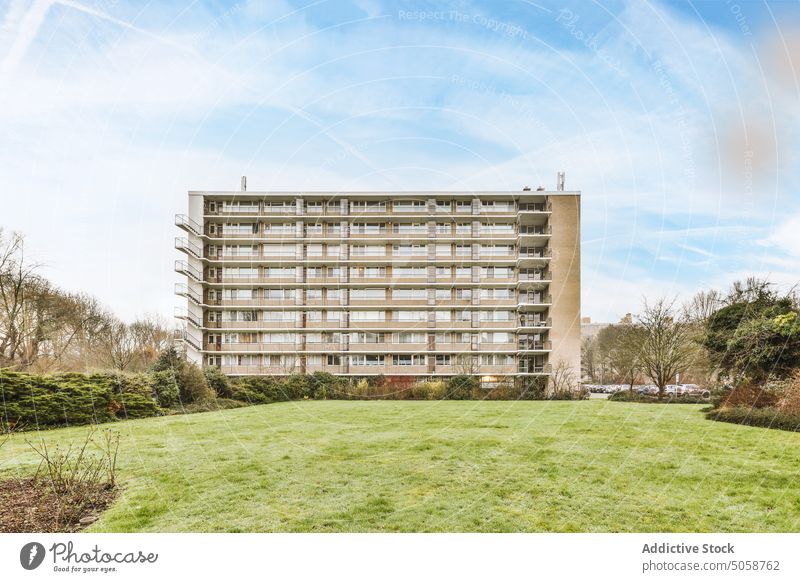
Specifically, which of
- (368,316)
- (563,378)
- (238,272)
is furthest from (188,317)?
(563,378)

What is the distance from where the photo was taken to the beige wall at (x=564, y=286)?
43.6ft

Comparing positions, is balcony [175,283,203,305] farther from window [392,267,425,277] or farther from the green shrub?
window [392,267,425,277]

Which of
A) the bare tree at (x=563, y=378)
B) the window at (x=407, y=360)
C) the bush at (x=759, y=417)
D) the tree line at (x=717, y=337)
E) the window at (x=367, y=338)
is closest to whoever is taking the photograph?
the tree line at (x=717, y=337)

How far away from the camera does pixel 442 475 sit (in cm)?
344

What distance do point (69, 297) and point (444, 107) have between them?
362cm

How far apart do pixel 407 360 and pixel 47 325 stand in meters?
9.93

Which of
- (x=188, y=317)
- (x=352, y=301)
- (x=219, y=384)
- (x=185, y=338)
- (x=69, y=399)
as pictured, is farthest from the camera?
(x=352, y=301)

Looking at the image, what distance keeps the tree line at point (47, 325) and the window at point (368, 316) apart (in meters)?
7.73

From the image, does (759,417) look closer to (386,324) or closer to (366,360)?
(386,324)

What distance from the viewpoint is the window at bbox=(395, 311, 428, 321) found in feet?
41.8

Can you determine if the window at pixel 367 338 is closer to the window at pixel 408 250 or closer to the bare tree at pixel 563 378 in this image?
the window at pixel 408 250

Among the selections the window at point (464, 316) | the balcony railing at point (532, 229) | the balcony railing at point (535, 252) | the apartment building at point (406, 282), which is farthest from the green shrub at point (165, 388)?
the balcony railing at point (532, 229)

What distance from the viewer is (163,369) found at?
195 inches

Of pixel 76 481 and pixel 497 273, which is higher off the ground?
pixel 497 273
